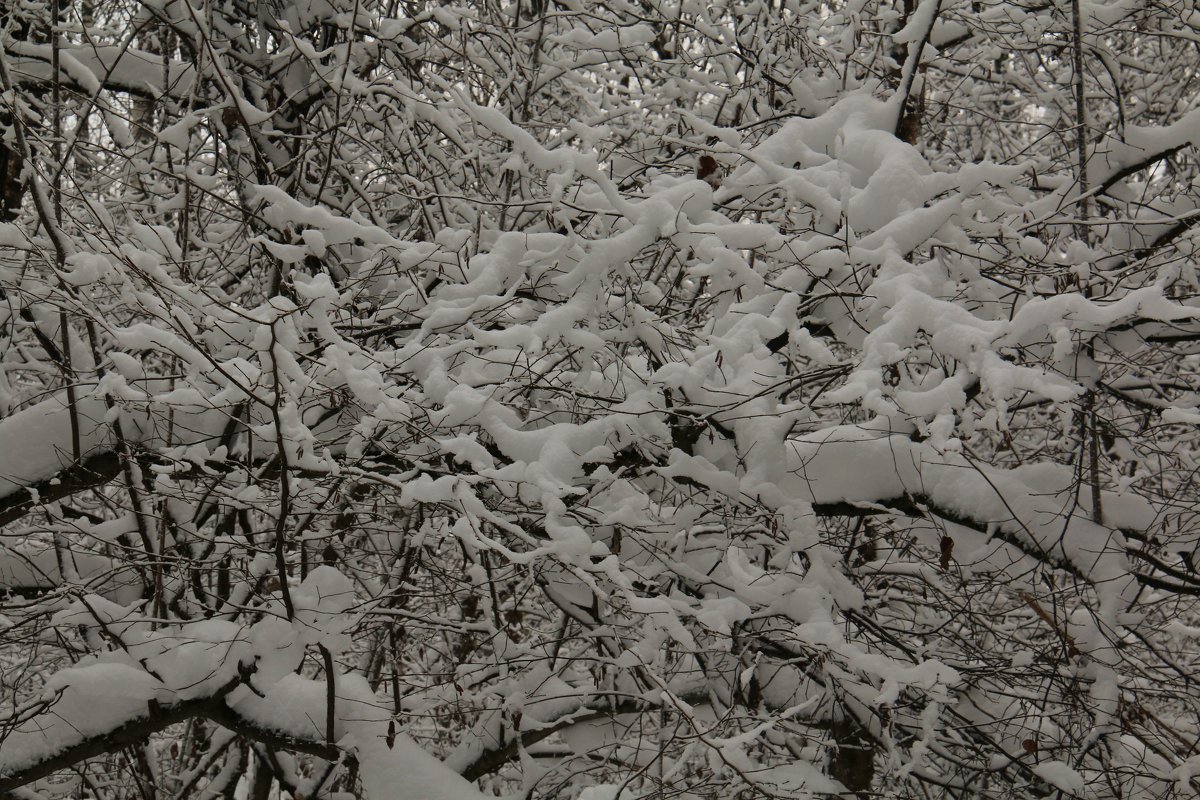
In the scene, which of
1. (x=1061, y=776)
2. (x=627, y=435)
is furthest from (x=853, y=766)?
(x=627, y=435)

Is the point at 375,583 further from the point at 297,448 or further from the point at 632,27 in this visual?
the point at 632,27

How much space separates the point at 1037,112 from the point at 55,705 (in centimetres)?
719

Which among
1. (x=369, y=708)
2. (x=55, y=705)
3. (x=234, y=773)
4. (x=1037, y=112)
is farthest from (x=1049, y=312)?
(x=1037, y=112)

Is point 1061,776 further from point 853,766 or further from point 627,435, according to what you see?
point 627,435

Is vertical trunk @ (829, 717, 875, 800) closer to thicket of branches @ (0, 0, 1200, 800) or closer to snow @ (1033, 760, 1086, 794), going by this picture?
thicket of branches @ (0, 0, 1200, 800)

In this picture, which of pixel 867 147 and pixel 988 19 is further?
pixel 988 19

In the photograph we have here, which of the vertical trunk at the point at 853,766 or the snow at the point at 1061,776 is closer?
the snow at the point at 1061,776

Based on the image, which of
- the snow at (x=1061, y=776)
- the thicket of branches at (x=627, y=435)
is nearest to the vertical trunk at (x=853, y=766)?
the thicket of branches at (x=627, y=435)

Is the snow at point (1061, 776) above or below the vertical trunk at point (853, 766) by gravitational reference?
below

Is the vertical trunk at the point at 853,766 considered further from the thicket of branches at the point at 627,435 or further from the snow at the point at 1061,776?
the snow at the point at 1061,776

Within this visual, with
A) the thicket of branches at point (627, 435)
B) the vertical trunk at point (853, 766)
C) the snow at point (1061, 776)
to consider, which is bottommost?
the snow at point (1061, 776)

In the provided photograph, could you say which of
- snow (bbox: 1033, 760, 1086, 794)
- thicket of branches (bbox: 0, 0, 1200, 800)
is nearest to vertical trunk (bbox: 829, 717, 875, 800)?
thicket of branches (bbox: 0, 0, 1200, 800)

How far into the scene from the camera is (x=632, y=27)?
4.41 metres

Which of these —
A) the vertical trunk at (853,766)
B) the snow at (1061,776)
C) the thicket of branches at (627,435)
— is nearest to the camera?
the thicket of branches at (627,435)
